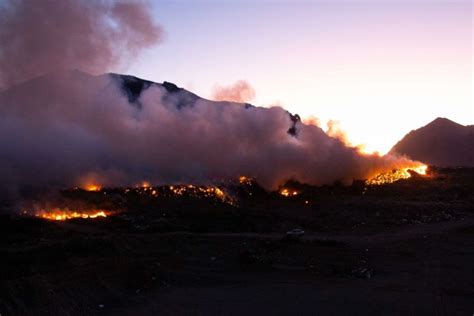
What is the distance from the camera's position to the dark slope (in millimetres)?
79750

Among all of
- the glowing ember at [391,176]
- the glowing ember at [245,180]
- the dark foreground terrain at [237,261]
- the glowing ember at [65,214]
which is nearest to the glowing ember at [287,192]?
the glowing ember at [245,180]

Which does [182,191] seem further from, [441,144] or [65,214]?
[441,144]

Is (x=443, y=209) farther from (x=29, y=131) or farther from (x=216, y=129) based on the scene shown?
(x=29, y=131)

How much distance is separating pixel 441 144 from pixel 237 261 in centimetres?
7401

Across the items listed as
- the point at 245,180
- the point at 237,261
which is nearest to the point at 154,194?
the point at 245,180

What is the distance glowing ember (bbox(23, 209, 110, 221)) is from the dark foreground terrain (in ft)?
3.53

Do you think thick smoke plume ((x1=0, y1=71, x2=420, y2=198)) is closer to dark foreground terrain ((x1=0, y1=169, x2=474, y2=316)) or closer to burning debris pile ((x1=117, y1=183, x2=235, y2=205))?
burning debris pile ((x1=117, y1=183, x2=235, y2=205))

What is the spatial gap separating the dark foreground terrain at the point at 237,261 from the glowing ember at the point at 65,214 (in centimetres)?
108

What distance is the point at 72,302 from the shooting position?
1315 cm

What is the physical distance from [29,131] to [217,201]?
13.9m

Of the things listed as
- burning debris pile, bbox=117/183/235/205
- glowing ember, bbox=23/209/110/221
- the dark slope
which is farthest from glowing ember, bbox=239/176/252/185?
the dark slope

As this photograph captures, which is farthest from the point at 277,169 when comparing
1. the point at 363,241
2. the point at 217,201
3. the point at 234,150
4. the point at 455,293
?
the point at 455,293

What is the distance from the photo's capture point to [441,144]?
8388 centimetres

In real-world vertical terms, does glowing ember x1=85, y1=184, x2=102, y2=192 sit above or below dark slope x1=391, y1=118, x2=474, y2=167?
below
